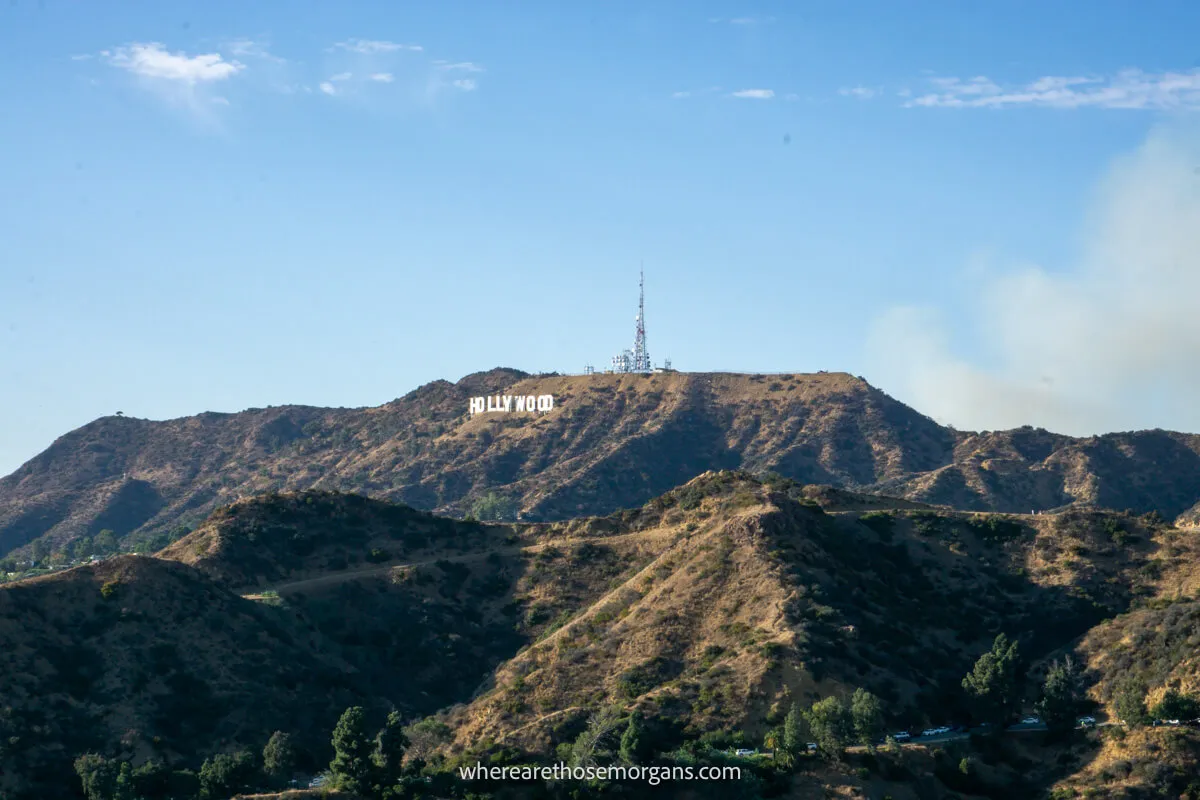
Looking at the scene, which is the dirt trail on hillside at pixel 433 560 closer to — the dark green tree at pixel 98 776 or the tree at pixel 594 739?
the dark green tree at pixel 98 776

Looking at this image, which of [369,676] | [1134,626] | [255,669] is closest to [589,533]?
[369,676]

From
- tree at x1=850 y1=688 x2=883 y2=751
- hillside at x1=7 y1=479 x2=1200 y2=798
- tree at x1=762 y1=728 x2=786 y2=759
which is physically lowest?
tree at x1=762 y1=728 x2=786 y2=759

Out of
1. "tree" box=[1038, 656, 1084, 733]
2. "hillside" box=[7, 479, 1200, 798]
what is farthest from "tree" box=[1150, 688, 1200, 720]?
"tree" box=[1038, 656, 1084, 733]

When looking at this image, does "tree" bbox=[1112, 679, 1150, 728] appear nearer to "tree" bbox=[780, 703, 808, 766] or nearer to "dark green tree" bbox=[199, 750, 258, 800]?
"tree" bbox=[780, 703, 808, 766]

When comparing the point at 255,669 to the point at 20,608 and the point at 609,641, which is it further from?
the point at 609,641

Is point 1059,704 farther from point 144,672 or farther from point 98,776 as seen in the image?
point 144,672

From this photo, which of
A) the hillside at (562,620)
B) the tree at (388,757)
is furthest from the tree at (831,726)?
the tree at (388,757)
